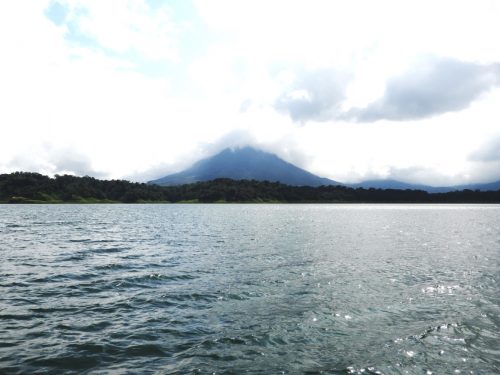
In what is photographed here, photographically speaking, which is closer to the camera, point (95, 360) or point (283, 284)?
point (95, 360)

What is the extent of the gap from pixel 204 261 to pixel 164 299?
15707mm

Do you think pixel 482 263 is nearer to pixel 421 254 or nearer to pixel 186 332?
pixel 421 254

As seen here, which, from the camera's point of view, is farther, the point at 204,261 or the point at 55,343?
the point at 204,261

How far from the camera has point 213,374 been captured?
46.2 ft

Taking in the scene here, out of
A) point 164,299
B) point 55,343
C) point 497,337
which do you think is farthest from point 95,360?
point 497,337

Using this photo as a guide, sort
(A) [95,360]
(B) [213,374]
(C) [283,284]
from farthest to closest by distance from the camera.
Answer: (C) [283,284]
(A) [95,360]
(B) [213,374]

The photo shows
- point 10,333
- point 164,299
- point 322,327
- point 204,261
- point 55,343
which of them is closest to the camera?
point 55,343

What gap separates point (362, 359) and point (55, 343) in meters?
14.9

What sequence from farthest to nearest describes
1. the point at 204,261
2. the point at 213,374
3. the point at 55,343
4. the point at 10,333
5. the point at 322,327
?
1. the point at 204,261
2. the point at 322,327
3. the point at 10,333
4. the point at 55,343
5. the point at 213,374

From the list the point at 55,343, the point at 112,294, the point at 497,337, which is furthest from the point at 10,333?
the point at 497,337

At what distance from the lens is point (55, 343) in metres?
16.8

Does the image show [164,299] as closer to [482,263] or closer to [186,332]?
[186,332]

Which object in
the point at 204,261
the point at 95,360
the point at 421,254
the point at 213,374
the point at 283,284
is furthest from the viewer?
the point at 421,254

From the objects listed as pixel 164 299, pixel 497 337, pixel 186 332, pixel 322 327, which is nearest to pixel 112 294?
pixel 164 299
